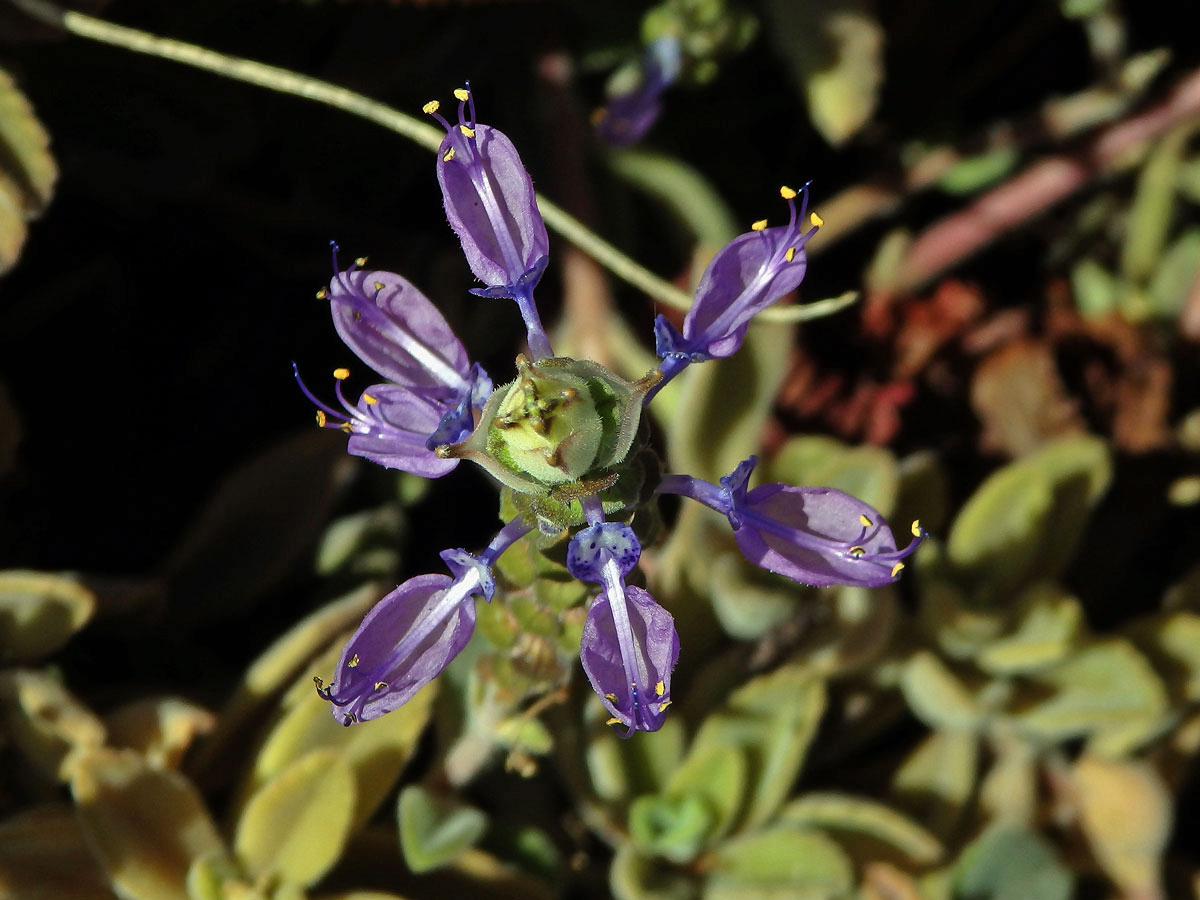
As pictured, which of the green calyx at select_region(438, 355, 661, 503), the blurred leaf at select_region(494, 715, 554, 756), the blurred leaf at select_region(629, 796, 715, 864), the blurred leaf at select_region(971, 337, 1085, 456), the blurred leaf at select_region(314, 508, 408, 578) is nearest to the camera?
the green calyx at select_region(438, 355, 661, 503)

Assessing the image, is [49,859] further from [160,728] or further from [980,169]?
[980,169]

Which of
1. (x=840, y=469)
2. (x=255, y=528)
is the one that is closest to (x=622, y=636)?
(x=840, y=469)

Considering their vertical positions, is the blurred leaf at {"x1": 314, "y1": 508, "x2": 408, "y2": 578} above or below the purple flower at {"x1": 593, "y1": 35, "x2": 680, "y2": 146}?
below

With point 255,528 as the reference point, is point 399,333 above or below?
below

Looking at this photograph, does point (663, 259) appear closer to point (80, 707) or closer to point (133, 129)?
point (133, 129)

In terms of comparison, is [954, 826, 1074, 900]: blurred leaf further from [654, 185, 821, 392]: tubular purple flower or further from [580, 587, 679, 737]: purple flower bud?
[654, 185, 821, 392]: tubular purple flower

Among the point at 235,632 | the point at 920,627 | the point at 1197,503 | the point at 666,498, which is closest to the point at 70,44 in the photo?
the point at 235,632

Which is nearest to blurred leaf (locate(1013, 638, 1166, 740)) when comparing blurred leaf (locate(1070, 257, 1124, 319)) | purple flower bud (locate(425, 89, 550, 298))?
blurred leaf (locate(1070, 257, 1124, 319))
